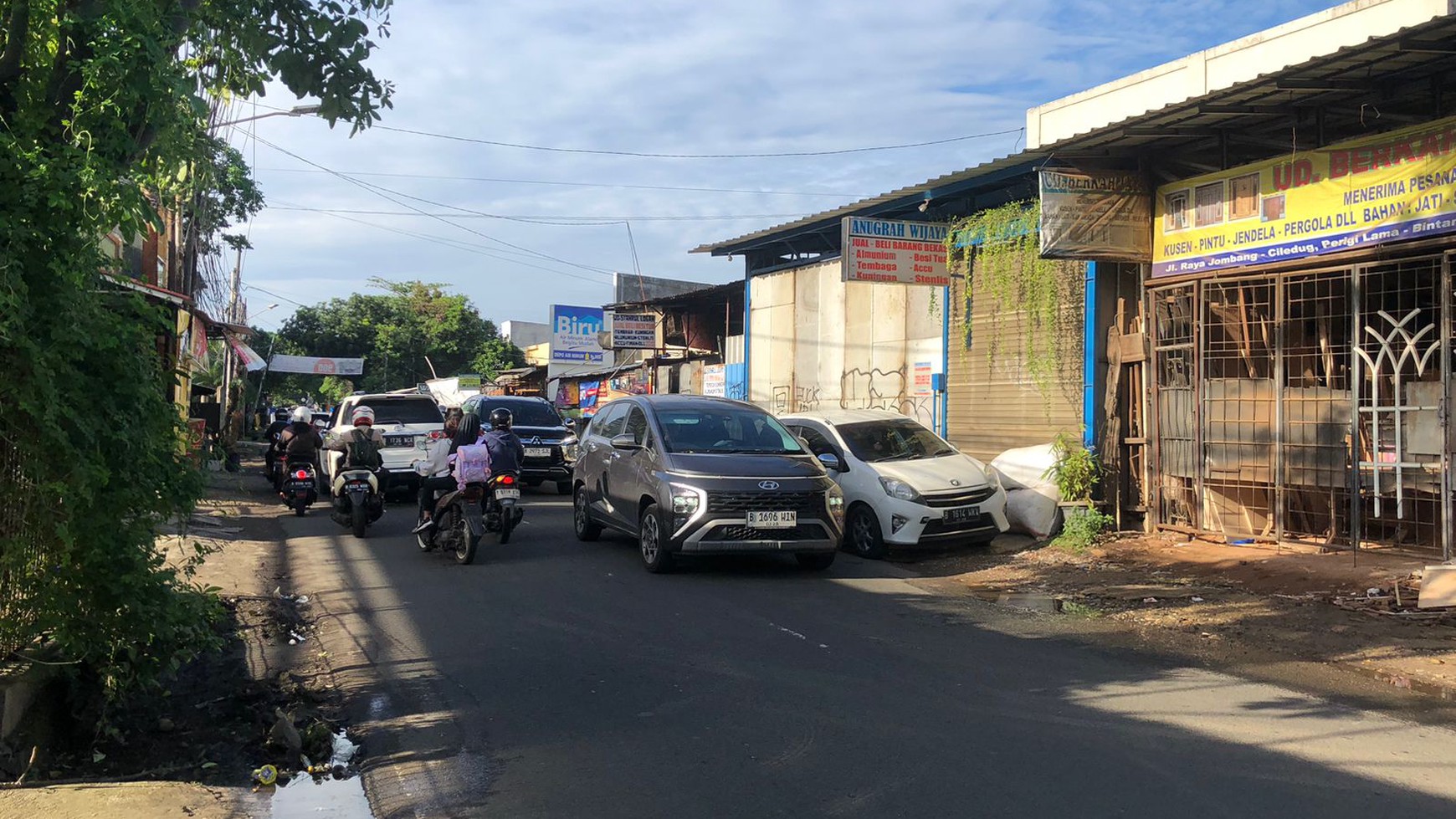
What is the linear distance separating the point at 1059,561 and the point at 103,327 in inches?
373

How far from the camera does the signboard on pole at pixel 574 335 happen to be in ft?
135

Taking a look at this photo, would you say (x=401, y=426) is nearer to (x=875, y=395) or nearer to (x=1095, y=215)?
(x=875, y=395)

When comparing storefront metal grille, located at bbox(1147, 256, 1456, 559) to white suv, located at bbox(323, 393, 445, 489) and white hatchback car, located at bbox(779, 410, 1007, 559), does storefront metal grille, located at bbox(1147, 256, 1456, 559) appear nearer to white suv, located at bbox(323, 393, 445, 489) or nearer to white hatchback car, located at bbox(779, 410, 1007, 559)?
white hatchback car, located at bbox(779, 410, 1007, 559)

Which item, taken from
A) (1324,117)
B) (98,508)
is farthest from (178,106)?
(1324,117)

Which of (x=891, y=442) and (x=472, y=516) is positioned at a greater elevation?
(x=891, y=442)

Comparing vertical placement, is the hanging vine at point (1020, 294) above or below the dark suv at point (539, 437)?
above

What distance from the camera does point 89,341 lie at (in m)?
4.66

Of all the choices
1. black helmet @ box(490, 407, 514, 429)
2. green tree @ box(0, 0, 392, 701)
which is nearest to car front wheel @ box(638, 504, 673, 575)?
black helmet @ box(490, 407, 514, 429)

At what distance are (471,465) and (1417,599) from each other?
28.5ft

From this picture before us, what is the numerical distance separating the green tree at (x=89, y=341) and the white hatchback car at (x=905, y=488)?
24.7ft

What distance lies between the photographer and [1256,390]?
37.1 feet

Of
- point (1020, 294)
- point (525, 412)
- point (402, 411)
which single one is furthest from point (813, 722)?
point (525, 412)

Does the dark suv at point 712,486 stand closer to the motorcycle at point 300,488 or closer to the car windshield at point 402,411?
the car windshield at point 402,411

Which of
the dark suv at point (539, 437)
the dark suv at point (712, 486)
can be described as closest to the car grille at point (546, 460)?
the dark suv at point (539, 437)
